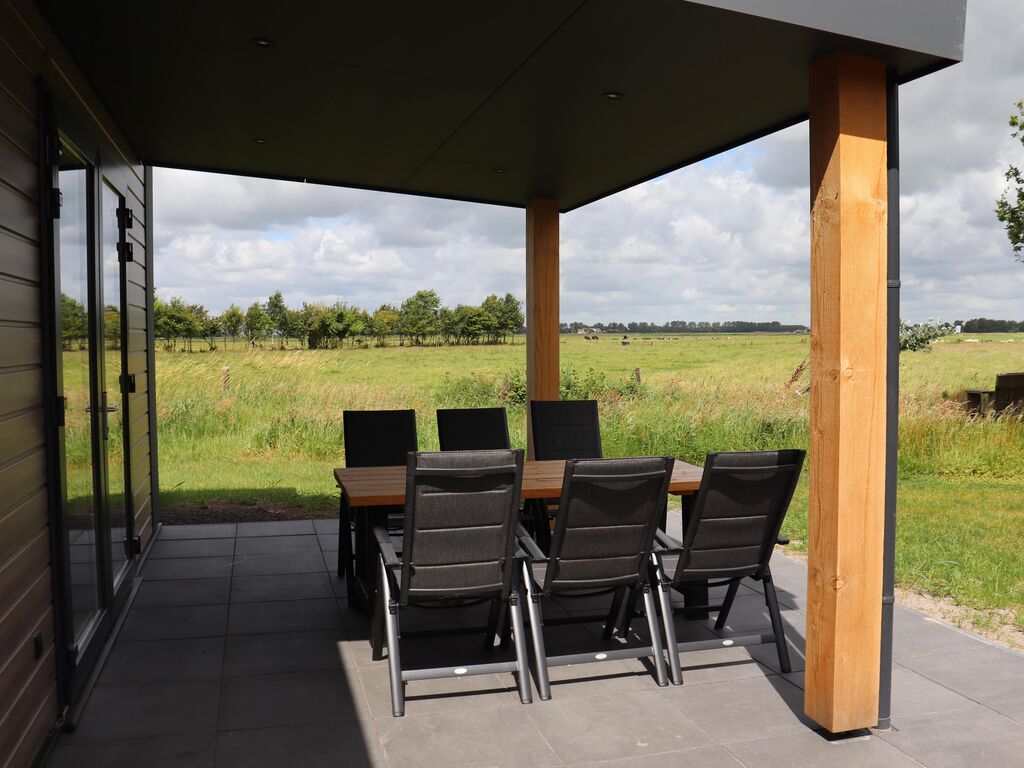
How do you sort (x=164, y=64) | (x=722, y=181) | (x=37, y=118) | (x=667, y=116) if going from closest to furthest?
(x=37, y=118) → (x=164, y=64) → (x=667, y=116) → (x=722, y=181)

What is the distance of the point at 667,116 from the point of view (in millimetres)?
4078

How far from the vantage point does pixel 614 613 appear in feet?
12.3

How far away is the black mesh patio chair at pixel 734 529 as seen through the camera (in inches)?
133

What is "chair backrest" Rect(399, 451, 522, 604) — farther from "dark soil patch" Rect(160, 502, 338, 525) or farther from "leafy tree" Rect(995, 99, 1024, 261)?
"leafy tree" Rect(995, 99, 1024, 261)

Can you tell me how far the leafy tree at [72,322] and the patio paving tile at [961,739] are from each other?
3396 millimetres

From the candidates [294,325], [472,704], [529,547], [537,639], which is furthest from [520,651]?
[294,325]

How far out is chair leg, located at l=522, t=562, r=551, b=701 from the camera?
322 cm

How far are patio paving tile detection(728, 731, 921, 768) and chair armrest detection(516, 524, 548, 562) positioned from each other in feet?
3.41

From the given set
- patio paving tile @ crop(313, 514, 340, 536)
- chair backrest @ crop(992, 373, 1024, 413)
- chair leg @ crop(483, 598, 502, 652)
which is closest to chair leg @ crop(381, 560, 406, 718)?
chair leg @ crop(483, 598, 502, 652)

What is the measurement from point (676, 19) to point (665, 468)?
167 cm

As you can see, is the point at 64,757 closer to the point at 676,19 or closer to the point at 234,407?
the point at 676,19

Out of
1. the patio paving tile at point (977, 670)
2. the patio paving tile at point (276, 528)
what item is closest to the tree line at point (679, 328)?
the patio paving tile at point (276, 528)

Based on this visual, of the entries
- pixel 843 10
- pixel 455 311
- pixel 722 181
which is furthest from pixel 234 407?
pixel 722 181

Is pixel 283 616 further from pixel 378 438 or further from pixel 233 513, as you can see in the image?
pixel 233 513
